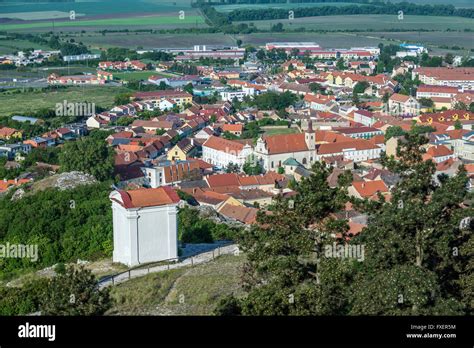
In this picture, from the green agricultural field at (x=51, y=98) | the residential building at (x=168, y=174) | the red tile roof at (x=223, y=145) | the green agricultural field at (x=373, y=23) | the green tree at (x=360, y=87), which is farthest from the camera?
the green agricultural field at (x=373, y=23)

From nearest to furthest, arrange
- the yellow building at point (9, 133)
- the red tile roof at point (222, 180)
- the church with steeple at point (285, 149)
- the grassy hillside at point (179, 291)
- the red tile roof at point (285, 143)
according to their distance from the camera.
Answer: the grassy hillside at point (179, 291) < the red tile roof at point (222, 180) < the church with steeple at point (285, 149) < the red tile roof at point (285, 143) < the yellow building at point (9, 133)

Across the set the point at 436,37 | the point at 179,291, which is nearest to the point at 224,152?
the point at 179,291

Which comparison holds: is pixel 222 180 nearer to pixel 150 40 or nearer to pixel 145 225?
pixel 145 225

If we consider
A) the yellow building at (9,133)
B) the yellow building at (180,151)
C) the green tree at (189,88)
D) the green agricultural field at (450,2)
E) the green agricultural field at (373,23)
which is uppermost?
the green agricultural field at (450,2)

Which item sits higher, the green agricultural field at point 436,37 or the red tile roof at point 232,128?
the green agricultural field at point 436,37

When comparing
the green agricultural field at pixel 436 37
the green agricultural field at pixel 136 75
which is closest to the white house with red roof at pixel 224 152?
the green agricultural field at pixel 136 75

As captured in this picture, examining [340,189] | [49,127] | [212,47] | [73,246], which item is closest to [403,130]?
[49,127]

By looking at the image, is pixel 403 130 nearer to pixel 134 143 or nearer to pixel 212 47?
pixel 134 143

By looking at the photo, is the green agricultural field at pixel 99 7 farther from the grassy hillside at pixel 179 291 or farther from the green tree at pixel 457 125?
the grassy hillside at pixel 179 291
